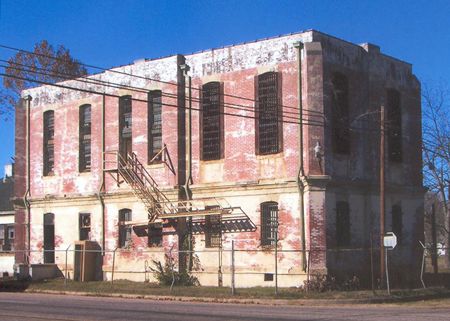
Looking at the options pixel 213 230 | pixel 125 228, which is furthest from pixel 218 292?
pixel 125 228

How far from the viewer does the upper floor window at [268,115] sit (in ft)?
105

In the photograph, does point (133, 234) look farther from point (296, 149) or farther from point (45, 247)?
point (296, 149)

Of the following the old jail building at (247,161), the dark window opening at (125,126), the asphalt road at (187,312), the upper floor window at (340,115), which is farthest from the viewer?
the dark window opening at (125,126)

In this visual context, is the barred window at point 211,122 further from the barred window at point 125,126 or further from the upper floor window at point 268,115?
the barred window at point 125,126

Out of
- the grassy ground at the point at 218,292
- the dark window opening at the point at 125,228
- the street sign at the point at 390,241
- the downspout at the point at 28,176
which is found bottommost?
the grassy ground at the point at 218,292

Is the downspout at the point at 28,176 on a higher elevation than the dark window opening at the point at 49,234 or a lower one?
higher

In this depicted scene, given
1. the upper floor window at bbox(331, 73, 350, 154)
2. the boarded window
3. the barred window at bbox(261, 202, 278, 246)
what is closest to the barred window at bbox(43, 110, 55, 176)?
the barred window at bbox(261, 202, 278, 246)

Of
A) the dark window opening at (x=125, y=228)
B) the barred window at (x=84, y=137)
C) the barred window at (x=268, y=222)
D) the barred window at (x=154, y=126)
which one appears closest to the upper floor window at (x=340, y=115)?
the barred window at (x=268, y=222)

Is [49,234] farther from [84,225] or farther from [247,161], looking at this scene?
[247,161]

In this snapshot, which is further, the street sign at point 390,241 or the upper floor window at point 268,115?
the upper floor window at point 268,115

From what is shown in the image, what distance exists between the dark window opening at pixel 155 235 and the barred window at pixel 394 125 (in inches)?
445

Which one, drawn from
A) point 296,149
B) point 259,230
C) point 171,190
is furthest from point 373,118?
point 171,190

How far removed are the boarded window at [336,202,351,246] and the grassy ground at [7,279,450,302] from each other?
3.12 meters

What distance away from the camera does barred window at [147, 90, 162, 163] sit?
117 ft
